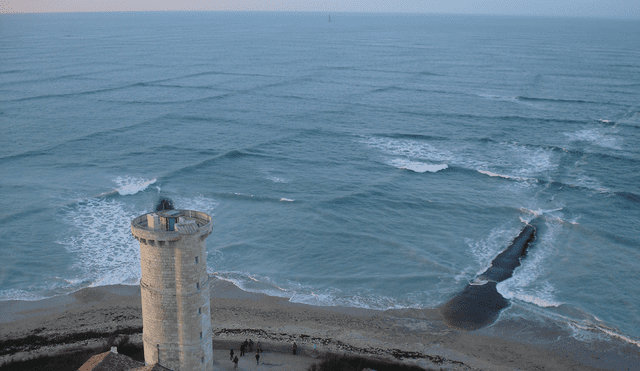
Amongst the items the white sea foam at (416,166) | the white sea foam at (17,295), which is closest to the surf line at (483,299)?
the white sea foam at (416,166)

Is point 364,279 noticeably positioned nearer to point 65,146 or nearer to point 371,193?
point 371,193

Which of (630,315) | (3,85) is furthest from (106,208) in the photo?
(3,85)

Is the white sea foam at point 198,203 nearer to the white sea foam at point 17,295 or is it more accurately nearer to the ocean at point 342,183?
the ocean at point 342,183

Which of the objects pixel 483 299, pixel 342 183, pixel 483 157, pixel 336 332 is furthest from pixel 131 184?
pixel 483 157

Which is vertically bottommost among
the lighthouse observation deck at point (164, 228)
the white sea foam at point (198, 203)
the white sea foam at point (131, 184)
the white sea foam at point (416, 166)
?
the white sea foam at point (198, 203)

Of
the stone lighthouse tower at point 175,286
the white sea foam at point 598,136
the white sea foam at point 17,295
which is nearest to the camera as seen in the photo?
the stone lighthouse tower at point 175,286

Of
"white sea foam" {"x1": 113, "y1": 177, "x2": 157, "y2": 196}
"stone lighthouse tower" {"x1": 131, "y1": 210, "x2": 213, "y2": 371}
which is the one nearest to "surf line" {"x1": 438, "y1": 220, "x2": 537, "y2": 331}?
"stone lighthouse tower" {"x1": 131, "y1": 210, "x2": 213, "y2": 371}

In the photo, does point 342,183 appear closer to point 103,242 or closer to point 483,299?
point 483,299
